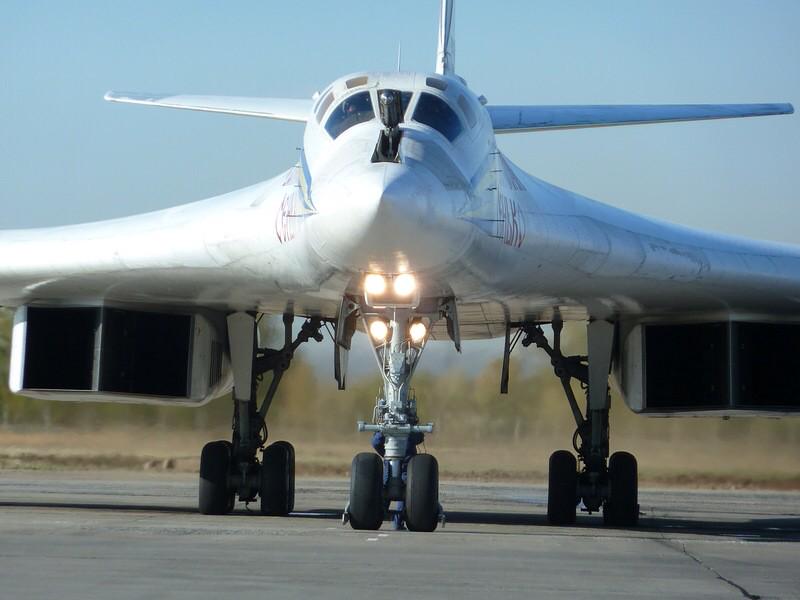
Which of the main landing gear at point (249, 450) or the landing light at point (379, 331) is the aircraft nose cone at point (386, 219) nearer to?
the landing light at point (379, 331)

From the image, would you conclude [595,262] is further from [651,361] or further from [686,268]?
[651,361]

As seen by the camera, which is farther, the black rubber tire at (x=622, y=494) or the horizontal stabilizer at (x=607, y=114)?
the black rubber tire at (x=622, y=494)

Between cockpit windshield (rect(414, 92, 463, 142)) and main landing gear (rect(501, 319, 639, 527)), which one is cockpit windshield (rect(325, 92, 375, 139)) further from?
main landing gear (rect(501, 319, 639, 527))

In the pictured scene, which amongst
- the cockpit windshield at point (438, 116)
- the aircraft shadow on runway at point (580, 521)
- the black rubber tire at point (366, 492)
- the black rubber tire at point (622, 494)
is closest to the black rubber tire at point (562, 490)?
the aircraft shadow on runway at point (580, 521)

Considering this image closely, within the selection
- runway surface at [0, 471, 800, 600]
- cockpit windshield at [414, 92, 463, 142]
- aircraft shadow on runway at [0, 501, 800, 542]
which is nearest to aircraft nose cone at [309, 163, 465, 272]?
cockpit windshield at [414, 92, 463, 142]

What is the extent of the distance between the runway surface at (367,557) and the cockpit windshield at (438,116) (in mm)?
2644

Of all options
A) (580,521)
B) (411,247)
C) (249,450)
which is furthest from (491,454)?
(411,247)

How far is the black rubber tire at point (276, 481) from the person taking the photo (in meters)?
11.9

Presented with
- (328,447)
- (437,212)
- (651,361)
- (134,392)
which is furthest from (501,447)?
(437,212)

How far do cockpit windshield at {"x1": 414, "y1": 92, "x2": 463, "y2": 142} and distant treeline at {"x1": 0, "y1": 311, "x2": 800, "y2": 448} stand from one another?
7.77 m

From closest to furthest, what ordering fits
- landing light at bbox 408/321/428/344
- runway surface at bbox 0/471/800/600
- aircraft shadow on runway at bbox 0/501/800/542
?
1. runway surface at bbox 0/471/800/600
2. landing light at bbox 408/321/428/344
3. aircraft shadow on runway at bbox 0/501/800/542

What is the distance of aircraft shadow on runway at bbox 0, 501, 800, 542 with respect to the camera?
1048cm

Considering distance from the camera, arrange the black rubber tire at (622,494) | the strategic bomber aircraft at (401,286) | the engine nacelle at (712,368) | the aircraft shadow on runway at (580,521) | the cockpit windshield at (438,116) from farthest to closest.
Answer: the black rubber tire at (622,494) → the engine nacelle at (712,368) → the aircraft shadow on runway at (580,521) → the cockpit windshield at (438,116) → the strategic bomber aircraft at (401,286)

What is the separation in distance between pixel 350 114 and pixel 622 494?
490 cm
